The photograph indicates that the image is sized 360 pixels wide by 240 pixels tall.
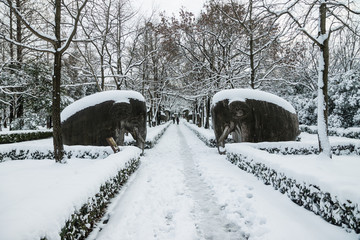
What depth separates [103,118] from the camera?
816cm

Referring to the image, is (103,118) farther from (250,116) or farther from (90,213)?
(250,116)

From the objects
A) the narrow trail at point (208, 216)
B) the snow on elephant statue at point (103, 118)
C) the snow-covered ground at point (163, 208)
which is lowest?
the narrow trail at point (208, 216)

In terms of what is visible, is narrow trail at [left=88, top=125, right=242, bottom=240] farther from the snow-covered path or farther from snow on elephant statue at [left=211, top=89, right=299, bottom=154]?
snow on elephant statue at [left=211, top=89, right=299, bottom=154]

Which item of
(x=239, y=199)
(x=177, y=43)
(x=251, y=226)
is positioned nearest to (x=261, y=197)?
(x=239, y=199)

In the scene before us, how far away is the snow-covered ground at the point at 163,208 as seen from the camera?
94.7 inches

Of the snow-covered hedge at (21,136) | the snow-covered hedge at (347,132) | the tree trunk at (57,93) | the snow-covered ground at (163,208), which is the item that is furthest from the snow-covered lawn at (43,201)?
the snow-covered hedge at (347,132)

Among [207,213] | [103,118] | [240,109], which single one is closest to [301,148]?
[240,109]

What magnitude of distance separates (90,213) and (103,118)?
17.8 ft

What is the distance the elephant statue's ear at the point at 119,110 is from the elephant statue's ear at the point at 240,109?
4.18m

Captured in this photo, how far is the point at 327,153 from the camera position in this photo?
21.3ft

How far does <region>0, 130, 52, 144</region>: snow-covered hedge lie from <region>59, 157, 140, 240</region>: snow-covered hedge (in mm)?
13336

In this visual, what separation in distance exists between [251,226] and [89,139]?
23.1 ft

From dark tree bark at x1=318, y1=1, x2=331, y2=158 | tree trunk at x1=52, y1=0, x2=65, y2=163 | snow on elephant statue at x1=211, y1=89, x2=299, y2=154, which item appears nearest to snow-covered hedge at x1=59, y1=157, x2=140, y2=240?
tree trunk at x1=52, y1=0, x2=65, y2=163

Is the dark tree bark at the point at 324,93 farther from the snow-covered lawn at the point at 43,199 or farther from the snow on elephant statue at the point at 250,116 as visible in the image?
the snow-covered lawn at the point at 43,199
